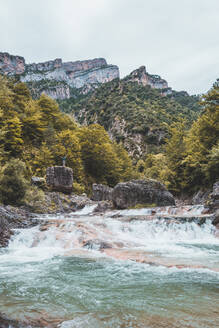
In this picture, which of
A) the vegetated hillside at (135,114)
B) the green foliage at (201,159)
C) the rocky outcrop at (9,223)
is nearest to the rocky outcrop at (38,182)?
the rocky outcrop at (9,223)

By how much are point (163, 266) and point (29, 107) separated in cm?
2578

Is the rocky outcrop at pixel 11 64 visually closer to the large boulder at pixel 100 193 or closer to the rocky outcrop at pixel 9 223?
the large boulder at pixel 100 193

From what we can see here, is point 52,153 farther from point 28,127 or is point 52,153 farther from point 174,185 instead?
point 174,185

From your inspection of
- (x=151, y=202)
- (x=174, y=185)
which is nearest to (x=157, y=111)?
(x=174, y=185)

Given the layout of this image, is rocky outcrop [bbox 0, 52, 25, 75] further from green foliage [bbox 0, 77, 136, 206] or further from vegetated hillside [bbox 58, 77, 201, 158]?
green foliage [bbox 0, 77, 136, 206]

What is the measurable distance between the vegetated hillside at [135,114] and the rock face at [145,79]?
15.9 m

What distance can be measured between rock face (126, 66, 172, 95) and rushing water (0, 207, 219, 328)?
120m

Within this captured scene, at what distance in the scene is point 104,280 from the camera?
15.5ft

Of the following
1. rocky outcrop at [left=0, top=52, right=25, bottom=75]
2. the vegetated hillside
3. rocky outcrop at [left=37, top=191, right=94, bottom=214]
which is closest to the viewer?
rocky outcrop at [left=37, top=191, right=94, bottom=214]

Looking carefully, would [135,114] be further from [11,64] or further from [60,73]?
[60,73]

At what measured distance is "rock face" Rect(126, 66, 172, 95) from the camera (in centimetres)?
12200

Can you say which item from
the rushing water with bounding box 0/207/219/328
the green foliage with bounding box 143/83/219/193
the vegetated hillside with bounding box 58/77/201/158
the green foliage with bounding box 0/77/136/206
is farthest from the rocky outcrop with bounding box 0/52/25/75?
the rushing water with bounding box 0/207/219/328

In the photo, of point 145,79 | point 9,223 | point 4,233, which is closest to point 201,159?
point 9,223

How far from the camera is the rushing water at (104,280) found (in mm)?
2914
